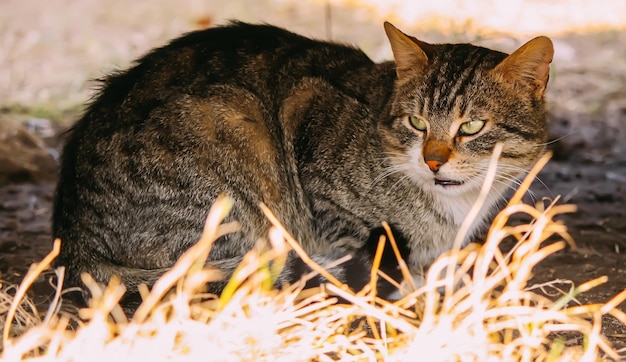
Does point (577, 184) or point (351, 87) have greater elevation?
point (351, 87)

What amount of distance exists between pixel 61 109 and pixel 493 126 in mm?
3632

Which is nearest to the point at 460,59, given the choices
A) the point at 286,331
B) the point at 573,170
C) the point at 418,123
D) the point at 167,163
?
the point at 418,123

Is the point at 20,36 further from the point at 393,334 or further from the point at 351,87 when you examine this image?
the point at 393,334

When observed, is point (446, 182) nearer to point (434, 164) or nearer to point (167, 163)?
point (434, 164)

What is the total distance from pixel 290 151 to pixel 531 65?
3.31ft

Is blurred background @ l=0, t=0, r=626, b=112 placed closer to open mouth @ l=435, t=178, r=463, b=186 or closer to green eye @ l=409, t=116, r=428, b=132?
green eye @ l=409, t=116, r=428, b=132

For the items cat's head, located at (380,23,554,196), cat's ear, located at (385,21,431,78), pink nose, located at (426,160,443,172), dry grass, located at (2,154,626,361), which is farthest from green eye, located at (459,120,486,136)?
dry grass, located at (2,154,626,361)

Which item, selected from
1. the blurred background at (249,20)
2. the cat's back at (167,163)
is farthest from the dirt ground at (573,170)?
the cat's back at (167,163)

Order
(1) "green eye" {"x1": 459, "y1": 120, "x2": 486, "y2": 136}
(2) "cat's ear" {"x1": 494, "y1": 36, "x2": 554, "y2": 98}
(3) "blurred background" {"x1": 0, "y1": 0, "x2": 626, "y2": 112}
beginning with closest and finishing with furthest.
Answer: (2) "cat's ear" {"x1": 494, "y1": 36, "x2": 554, "y2": 98}
(1) "green eye" {"x1": 459, "y1": 120, "x2": 486, "y2": 136}
(3) "blurred background" {"x1": 0, "y1": 0, "x2": 626, "y2": 112}

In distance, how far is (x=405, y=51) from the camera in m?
3.46

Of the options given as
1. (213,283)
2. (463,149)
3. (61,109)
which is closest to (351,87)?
(463,149)

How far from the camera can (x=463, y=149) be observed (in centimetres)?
327

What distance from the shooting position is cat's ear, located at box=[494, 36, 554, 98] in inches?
125

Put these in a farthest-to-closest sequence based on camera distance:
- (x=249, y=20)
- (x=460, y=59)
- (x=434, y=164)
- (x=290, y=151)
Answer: (x=249, y=20)
(x=290, y=151)
(x=460, y=59)
(x=434, y=164)
